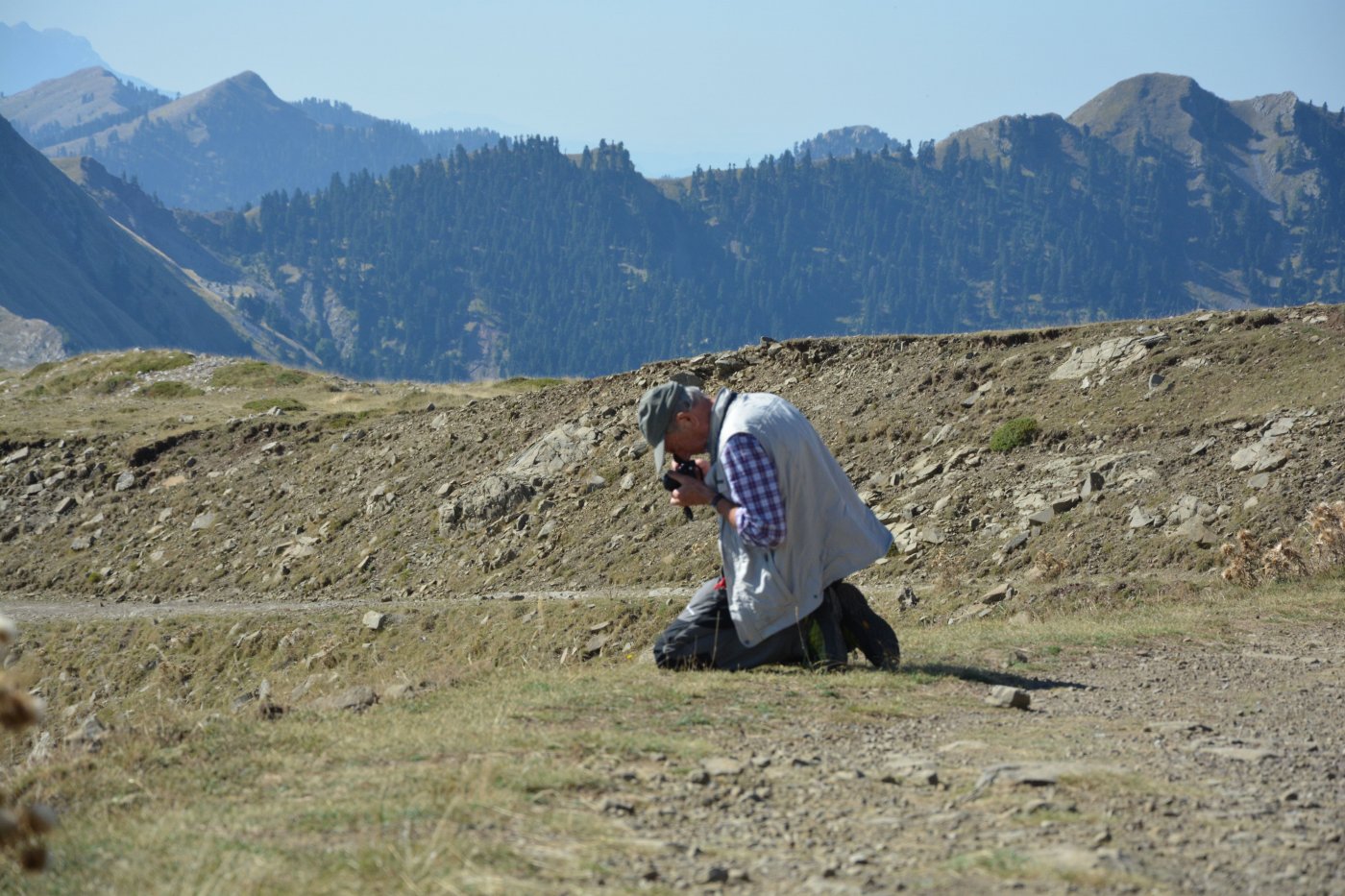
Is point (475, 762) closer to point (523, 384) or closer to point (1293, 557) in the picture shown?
point (1293, 557)

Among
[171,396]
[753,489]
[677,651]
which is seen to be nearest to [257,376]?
[171,396]

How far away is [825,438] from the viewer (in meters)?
26.7

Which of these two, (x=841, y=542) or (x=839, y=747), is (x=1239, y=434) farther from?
(x=839, y=747)

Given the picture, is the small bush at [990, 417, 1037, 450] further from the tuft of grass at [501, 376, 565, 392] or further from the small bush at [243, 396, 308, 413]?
the small bush at [243, 396, 308, 413]

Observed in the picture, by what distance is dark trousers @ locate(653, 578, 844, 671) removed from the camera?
364 inches

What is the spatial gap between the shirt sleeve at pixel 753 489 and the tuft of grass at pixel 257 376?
41.5 m

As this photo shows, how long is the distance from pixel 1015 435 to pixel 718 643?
15091 mm

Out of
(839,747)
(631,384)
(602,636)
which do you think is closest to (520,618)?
(602,636)

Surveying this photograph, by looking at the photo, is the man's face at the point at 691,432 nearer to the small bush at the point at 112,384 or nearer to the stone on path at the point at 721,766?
the stone on path at the point at 721,766

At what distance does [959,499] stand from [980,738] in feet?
48.5

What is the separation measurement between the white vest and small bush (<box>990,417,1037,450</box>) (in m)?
14.6

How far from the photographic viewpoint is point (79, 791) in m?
6.47

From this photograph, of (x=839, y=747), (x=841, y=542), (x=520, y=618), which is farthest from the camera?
(x=520, y=618)

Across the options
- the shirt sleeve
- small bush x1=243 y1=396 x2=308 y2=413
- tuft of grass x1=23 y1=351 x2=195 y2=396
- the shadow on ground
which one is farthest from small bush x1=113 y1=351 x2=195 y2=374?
the shirt sleeve
